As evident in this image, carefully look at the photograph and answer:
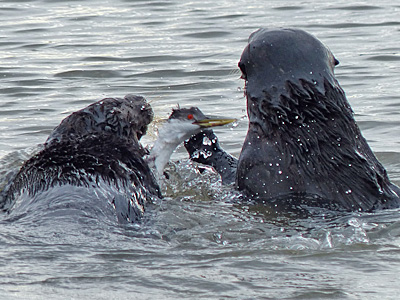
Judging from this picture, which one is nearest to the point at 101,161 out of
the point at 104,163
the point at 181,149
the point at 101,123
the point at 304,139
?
the point at 104,163

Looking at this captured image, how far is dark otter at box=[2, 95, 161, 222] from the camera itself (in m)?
4.81

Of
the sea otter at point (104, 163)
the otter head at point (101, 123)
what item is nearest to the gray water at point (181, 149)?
the sea otter at point (104, 163)

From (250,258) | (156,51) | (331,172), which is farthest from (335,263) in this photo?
(156,51)

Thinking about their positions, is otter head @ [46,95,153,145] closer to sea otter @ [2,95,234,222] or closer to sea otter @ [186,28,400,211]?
sea otter @ [2,95,234,222]

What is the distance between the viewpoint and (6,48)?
12.3m

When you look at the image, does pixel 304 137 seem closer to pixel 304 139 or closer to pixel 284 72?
pixel 304 139

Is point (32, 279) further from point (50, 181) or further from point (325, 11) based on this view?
point (325, 11)

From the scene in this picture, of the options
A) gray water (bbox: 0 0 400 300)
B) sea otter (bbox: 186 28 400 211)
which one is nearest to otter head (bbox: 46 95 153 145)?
gray water (bbox: 0 0 400 300)

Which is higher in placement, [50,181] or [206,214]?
[50,181]

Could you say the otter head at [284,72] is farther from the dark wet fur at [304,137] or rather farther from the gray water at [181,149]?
the gray water at [181,149]

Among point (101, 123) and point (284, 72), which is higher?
point (284, 72)

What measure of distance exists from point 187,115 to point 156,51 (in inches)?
236

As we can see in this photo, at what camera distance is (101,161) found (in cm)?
502

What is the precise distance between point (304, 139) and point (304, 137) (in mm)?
12
